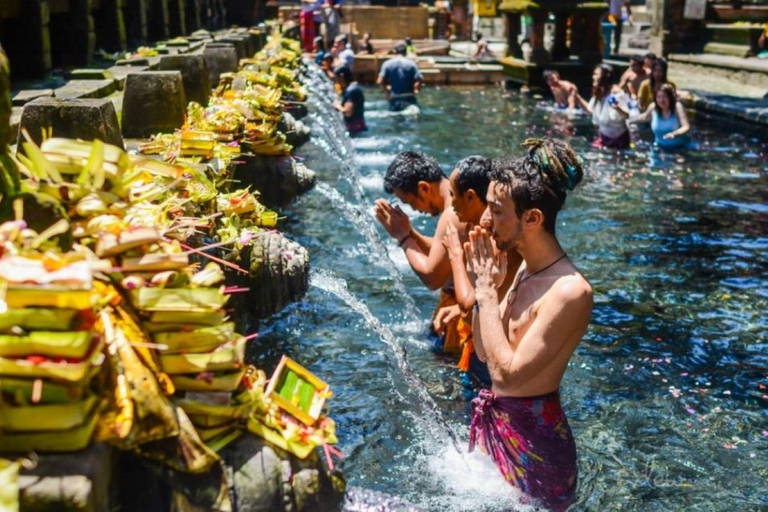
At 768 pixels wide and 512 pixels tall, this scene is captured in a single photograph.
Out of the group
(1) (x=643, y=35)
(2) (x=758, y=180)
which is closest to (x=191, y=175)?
(2) (x=758, y=180)

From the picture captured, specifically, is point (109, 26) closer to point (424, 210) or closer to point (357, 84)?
point (357, 84)

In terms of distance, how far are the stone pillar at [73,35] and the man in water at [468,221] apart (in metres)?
8.57

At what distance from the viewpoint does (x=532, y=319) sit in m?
3.70

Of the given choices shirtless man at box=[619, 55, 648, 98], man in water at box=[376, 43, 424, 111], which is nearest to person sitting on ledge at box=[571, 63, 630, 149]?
shirtless man at box=[619, 55, 648, 98]

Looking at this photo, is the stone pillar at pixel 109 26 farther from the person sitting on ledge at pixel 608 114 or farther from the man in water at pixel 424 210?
the man in water at pixel 424 210

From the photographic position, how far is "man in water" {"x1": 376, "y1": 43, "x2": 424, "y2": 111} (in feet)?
60.8

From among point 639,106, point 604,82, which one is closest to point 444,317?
point 604,82

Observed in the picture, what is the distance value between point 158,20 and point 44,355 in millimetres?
16974

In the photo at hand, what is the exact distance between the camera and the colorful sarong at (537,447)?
3.79 metres

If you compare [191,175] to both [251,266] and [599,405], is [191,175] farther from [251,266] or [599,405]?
[599,405]

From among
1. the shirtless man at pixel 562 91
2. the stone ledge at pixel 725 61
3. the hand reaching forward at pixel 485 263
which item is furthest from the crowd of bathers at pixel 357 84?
the hand reaching forward at pixel 485 263

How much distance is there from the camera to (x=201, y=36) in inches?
647

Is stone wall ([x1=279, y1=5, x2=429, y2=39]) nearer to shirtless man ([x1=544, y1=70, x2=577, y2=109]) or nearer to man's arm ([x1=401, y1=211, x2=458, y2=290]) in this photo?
shirtless man ([x1=544, y1=70, x2=577, y2=109])

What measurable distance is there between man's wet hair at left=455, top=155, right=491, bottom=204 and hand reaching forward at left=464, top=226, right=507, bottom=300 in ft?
3.67
